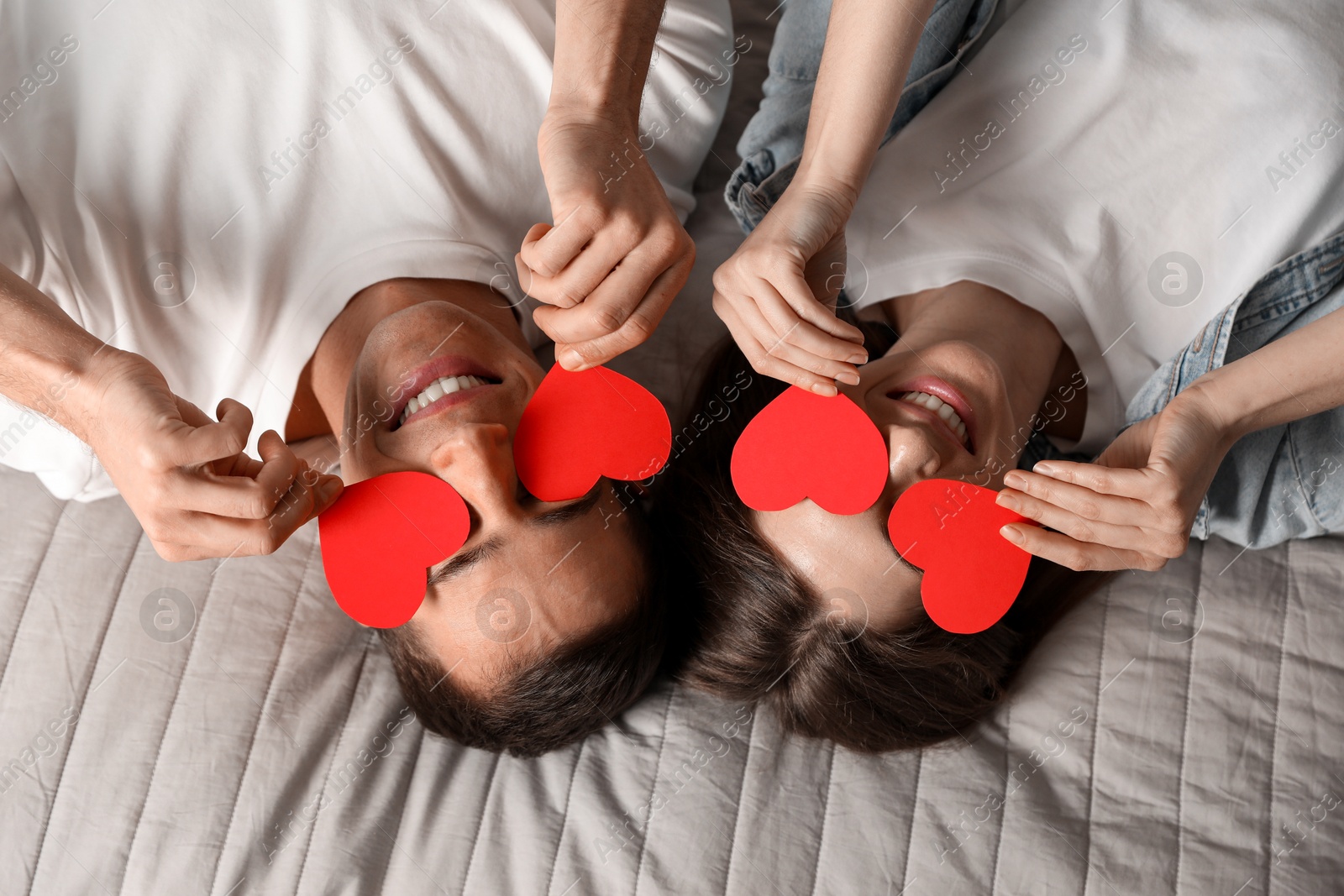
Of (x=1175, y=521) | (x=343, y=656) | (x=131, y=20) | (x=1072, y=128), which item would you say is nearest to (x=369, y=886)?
(x=343, y=656)

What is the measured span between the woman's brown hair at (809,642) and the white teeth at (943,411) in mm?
246

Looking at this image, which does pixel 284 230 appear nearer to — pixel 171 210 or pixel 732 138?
pixel 171 210

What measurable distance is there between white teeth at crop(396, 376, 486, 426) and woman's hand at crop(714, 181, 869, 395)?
13.5 inches

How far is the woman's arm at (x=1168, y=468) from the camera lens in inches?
39.3

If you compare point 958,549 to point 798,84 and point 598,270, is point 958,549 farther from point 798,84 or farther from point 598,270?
point 798,84

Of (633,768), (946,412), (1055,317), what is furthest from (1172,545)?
(633,768)

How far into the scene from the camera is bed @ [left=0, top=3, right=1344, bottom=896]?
1220 mm

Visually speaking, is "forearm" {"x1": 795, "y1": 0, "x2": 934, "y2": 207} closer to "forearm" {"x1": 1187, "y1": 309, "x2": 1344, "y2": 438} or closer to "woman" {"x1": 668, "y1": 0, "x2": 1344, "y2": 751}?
"woman" {"x1": 668, "y1": 0, "x2": 1344, "y2": 751}

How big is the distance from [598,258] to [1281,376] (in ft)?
2.76

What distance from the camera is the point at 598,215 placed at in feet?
3.15

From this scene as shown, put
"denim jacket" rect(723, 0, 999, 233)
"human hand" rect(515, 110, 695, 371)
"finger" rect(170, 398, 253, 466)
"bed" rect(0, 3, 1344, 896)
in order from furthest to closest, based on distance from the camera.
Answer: "denim jacket" rect(723, 0, 999, 233) < "bed" rect(0, 3, 1344, 896) < "human hand" rect(515, 110, 695, 371) < "finger" rect(170, 398, 253, 466)

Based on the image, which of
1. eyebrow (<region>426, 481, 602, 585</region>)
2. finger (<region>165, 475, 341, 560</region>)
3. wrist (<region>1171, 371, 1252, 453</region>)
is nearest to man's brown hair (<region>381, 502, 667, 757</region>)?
eyebrow (<region>426, 481, 602, 585</region>)

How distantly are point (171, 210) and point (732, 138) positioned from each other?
962 mm

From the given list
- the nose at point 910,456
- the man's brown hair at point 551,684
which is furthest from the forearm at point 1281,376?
Result: the man's brown hair at point 551,684
